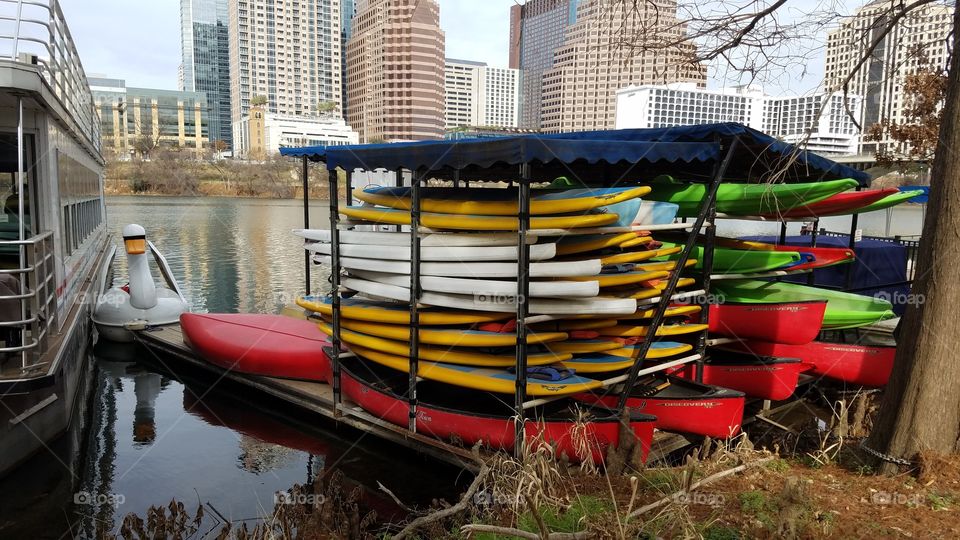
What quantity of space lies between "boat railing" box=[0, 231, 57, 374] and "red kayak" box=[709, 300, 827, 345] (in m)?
7.21

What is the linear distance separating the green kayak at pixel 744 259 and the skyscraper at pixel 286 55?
161668 mm

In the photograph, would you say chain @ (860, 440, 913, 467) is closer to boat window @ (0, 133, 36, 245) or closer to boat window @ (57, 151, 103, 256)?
boat window @ (0, 133, 36, 245)

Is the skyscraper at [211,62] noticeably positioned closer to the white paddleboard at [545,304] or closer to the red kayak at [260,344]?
the red kayak at [260,344]

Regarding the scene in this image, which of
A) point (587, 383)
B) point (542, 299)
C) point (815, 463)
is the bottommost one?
point (815, 463)

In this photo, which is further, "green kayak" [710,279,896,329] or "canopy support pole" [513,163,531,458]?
"green kayak" [710,279,896,329]

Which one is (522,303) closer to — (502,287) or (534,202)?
(502,287)

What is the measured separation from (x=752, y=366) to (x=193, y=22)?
8774 inches

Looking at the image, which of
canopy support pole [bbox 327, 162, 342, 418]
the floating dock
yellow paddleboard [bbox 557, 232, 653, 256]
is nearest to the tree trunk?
the floating dock

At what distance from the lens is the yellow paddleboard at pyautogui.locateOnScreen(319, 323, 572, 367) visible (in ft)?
20.8

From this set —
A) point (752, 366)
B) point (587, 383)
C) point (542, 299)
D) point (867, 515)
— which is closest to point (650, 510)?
point (867, 515)

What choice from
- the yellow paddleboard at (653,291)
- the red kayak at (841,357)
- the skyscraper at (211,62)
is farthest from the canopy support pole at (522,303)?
the skyscraper at (211,62)

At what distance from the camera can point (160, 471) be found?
7531 millimetres

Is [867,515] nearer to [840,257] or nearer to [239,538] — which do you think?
[239,538]

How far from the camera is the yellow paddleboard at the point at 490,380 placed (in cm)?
602
